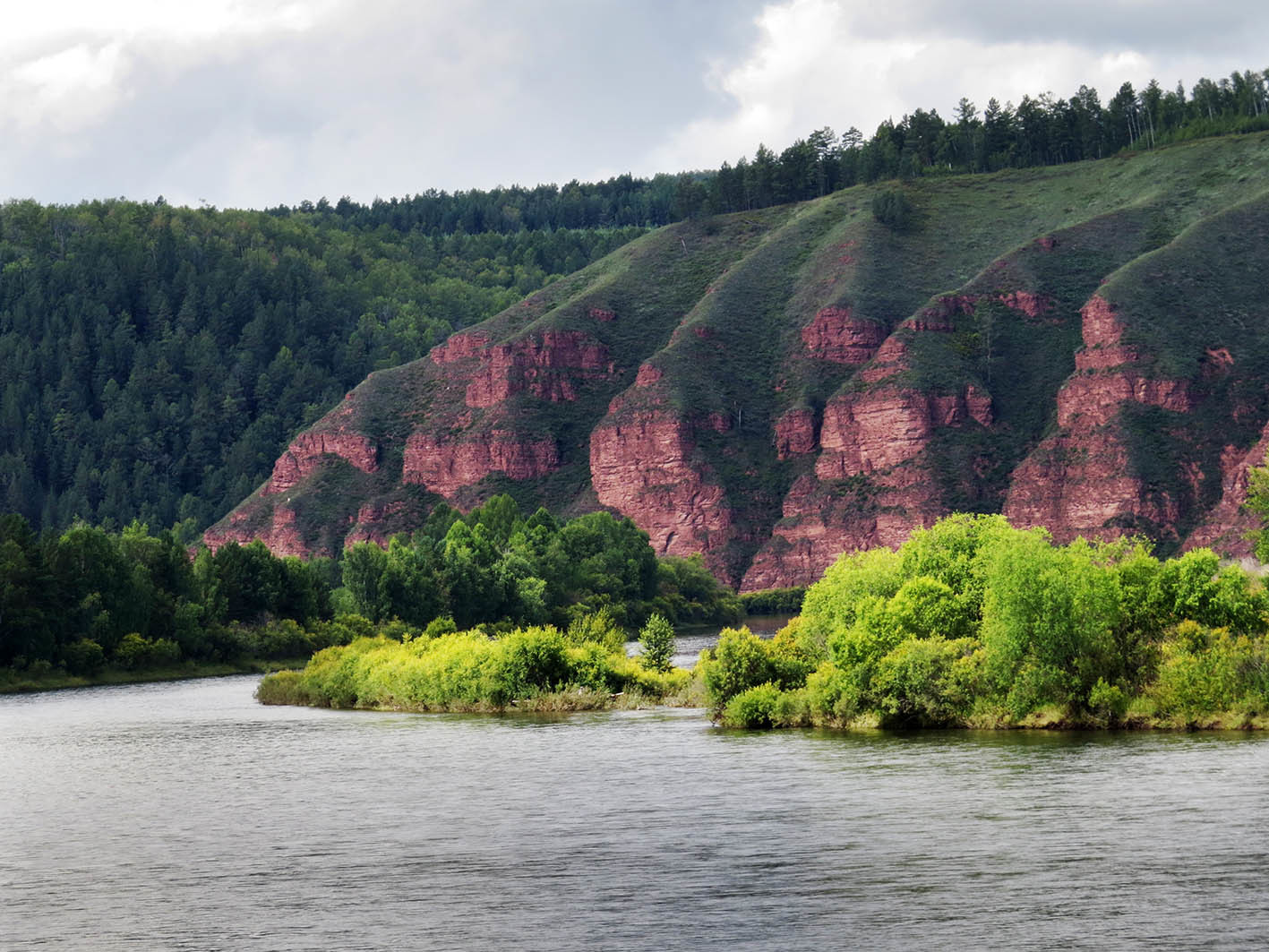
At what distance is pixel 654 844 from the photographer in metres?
50.7

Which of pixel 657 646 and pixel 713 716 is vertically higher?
pixel 657 646

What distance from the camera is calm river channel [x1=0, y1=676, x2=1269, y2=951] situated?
40531 millimetres

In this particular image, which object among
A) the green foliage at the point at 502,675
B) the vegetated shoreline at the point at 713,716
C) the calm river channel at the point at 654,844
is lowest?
the calm river channel at the point at 654,844

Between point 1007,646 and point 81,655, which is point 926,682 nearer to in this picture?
point 1007,646

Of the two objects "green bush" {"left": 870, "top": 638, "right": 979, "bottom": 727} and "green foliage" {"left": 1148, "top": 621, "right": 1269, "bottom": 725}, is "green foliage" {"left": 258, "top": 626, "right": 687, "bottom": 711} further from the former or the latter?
"green foliage" {"left": 1148, "top": 621, "right": 1269, "bottom": 725}

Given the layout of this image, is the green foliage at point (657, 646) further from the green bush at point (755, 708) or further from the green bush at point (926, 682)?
the green bush at point (926, 682)

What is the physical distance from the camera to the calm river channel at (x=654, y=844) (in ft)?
133

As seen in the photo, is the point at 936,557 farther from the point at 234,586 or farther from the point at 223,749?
the point at 234,586

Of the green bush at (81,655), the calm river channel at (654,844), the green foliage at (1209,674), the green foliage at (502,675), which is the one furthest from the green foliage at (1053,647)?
→ the green bush at (81,655)

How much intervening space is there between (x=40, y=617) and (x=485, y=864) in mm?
87293

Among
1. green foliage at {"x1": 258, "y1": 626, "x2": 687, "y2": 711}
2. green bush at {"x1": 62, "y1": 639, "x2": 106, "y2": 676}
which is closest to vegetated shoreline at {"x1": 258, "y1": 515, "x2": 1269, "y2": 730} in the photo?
green foliage at {"x1": 258, "y1": 626, "x2": 687, "y2": 711}

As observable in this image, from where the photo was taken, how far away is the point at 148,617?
13862 centimetres

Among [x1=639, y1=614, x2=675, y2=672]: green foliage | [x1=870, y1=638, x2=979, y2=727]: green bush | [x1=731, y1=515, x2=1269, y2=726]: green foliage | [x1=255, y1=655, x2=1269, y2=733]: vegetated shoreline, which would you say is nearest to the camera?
[x1=255, y1=655, x2=1269, y2=733]: vegetated shoreline

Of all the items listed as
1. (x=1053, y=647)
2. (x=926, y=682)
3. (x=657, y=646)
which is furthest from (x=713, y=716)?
(x=657, y=646)
